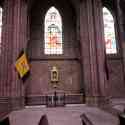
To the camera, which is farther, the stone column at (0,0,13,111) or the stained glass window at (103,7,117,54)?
the stained glass window at (103,7,117,54)

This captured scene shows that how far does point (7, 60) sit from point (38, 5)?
7219 millimetres

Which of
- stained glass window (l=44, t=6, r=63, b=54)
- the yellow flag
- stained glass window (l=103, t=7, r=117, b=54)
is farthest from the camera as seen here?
stained glass window (l=103, t=7, r=117, b=54)

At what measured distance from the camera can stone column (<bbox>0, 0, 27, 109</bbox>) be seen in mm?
9734

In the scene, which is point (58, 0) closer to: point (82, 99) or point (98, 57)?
point (98, 57)

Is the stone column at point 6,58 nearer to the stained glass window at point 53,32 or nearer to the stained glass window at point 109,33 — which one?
the stained glass window at point 53,32

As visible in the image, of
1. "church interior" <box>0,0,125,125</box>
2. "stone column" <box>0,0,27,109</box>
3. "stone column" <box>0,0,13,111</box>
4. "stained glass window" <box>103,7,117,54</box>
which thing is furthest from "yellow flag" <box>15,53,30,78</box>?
"stained glass window" <box>103,7,117,54</box>

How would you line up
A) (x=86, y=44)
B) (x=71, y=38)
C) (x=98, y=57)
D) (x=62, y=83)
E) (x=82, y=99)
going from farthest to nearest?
(x=71, y=38) < (x=62, y=83) < (x=82, y=99) < (x=86, y=44) < (x=98, y=57)

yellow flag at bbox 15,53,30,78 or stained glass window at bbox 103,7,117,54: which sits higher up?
stained glass window at bbox 103,7,117,54

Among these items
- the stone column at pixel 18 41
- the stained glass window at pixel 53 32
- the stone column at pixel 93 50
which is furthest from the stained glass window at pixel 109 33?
the stone column at pixel 18 41

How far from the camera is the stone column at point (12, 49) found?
9.73 meters

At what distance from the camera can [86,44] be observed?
11.4 metres

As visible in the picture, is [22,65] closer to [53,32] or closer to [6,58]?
[6,58]

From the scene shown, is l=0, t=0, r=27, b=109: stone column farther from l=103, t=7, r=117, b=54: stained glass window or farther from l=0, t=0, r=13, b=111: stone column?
l=103, t=7, r=117, b=54: stained glass window

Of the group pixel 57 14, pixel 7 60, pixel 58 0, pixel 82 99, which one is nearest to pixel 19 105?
pixel 7 60
